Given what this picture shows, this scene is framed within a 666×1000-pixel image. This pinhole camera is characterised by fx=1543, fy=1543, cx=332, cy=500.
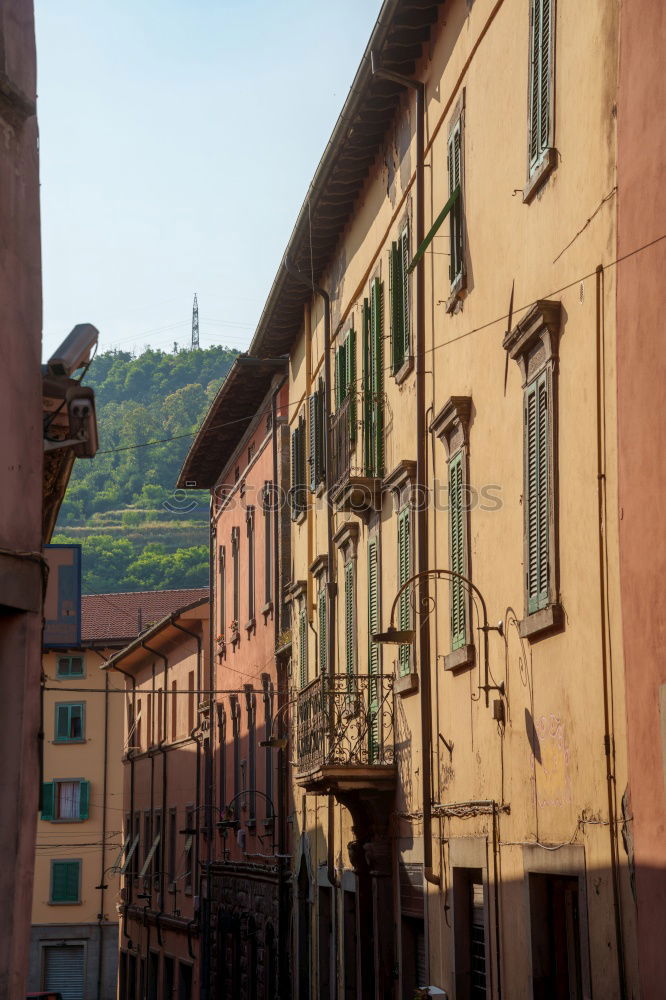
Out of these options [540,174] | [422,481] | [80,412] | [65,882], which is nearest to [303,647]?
[422,481]

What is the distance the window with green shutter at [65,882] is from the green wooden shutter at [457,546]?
3958 cm

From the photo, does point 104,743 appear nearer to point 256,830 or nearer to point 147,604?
point 147,604

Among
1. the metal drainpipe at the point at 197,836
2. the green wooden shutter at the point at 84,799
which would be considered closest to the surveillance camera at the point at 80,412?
the metal drainpipe at the point at 197,836

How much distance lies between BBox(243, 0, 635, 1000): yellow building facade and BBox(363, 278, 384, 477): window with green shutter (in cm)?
4

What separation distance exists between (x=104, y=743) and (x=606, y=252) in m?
44.3

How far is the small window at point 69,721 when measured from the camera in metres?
52.3

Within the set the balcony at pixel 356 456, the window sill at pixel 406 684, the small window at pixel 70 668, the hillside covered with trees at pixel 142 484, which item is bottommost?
the window sill at pixel 406 684

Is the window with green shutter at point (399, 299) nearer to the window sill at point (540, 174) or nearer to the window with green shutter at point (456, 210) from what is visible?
the window with green shutter at point (456, 210)

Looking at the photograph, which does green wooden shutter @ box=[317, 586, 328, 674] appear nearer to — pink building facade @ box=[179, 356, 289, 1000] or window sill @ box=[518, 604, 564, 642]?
pink building facade @ box=[179, 356, 289, 1000]

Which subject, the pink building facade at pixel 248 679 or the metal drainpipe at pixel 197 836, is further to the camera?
the metal drainpipe at pixel 197 836

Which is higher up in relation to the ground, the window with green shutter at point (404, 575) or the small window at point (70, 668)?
the small window at point (70, 668)

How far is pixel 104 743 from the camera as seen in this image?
5203 centimetres

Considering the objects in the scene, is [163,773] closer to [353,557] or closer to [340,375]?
[340,375]

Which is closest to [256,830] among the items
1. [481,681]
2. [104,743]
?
[481,681]
